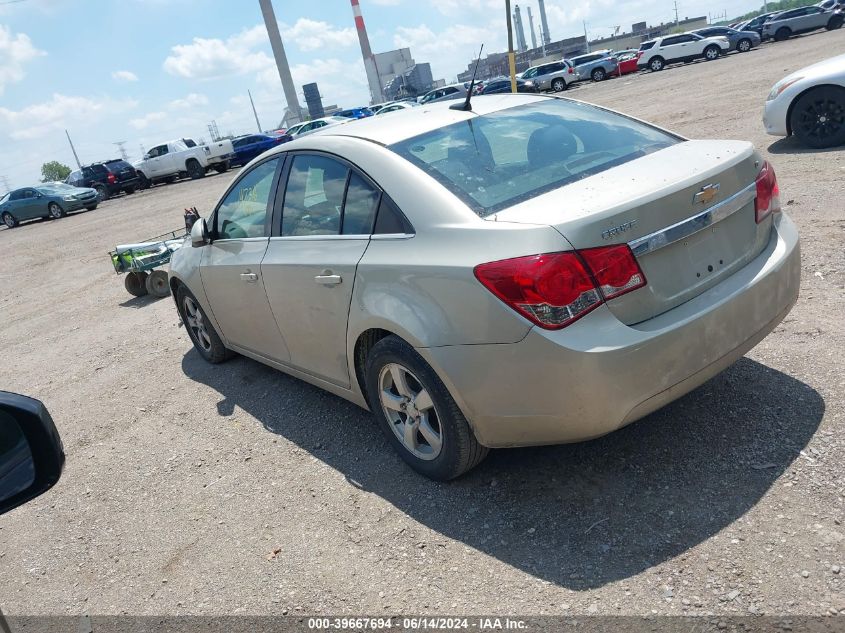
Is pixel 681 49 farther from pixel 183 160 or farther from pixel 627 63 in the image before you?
pixel 183 160

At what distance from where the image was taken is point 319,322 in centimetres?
361

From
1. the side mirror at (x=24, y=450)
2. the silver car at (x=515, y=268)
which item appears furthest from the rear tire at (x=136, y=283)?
the side mirror at (x=24, y=450)

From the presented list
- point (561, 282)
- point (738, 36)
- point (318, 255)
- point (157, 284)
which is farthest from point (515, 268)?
point (738, 36)

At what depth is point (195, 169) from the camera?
3200cm

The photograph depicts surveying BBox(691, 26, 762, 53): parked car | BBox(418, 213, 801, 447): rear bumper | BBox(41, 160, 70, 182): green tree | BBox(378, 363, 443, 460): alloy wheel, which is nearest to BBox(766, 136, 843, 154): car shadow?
BBox(418, 213, 801, 447): rear bumper

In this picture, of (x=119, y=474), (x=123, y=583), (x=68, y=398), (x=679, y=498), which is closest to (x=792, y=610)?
(x=679, y=498)

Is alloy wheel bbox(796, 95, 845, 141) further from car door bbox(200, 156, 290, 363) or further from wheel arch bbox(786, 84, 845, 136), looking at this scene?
car door bbox(200, 156, 290, 363)

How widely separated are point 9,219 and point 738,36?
3689cm

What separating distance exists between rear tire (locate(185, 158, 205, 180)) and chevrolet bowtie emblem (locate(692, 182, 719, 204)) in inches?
1257

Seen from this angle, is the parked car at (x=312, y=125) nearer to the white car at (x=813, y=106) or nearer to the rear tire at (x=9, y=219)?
the rear tire at (x=9, y=219)

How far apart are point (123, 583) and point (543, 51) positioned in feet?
350

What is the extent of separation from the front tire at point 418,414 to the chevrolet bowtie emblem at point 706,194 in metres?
1.32

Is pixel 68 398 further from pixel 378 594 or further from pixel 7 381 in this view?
pixel 378 594

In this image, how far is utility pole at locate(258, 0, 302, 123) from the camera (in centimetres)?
8588
